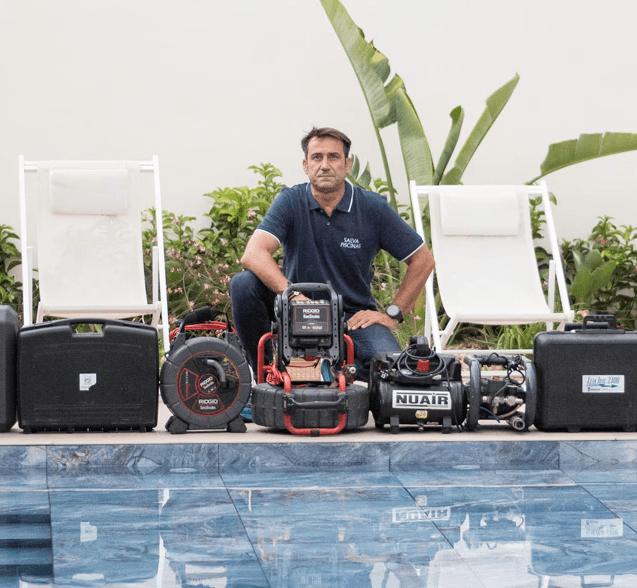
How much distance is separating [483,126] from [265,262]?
9.25 ft

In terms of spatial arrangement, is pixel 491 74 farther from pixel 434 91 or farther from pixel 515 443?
pixel 515 443

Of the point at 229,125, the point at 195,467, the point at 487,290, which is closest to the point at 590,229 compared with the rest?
the point at 487,290

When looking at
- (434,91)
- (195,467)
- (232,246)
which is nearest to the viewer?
(195,467)

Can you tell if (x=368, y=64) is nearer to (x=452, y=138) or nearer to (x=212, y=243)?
(x=452, y=138)

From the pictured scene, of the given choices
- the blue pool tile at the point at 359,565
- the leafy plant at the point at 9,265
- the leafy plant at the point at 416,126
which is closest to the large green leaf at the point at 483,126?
the leafy plant at the point at 416,126

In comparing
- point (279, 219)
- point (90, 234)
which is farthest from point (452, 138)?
point (90, 234)

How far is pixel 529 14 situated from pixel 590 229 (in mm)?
1717

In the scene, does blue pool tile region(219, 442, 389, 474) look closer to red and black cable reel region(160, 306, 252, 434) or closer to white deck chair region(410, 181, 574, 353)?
red and black cable reel region(160, 306, 252, 434)

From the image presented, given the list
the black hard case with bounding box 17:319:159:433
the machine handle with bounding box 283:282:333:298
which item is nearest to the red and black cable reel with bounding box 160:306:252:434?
the black hard case with bounding box 17:319:159:433

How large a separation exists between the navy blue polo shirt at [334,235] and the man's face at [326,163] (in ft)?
0.44

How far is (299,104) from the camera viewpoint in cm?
713

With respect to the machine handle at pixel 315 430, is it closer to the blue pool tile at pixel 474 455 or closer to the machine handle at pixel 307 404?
the machine handle at pixel 307 404

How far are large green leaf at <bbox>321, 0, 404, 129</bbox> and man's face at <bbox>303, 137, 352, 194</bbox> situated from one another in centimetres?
219

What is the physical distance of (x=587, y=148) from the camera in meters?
6.35
